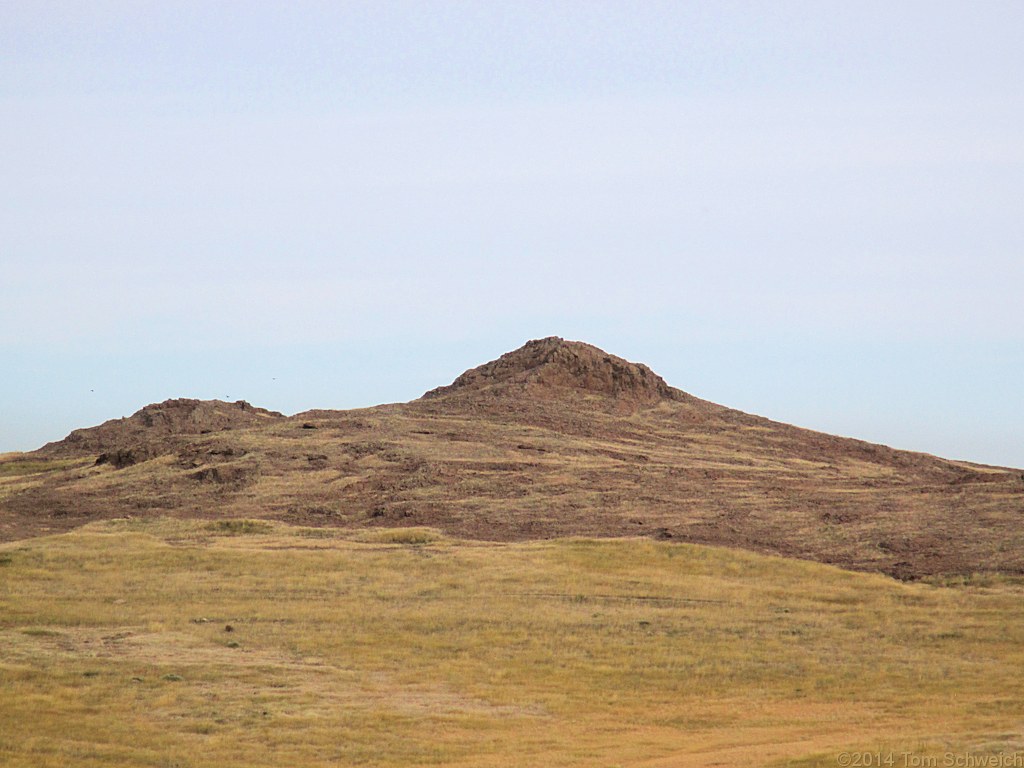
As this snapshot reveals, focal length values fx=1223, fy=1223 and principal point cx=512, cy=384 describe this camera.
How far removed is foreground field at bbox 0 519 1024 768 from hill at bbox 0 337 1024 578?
4713 mm

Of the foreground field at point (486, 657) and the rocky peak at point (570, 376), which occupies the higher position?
the rocky peak at point (570, 376)

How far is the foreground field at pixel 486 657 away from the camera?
2022cm

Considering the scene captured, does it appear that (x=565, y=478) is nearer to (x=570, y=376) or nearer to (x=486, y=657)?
(x=570, y=376)

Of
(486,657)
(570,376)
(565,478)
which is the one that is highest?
(570,376)

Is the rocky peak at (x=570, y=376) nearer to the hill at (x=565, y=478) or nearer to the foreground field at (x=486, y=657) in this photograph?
the hill at (x=565, y=478)

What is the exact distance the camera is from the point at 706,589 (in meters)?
33.5

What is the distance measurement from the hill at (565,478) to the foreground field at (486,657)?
15.5ft

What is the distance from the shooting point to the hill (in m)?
41.3

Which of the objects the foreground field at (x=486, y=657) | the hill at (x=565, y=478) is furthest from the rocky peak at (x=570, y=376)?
the foreground field at (x=486, y=657)

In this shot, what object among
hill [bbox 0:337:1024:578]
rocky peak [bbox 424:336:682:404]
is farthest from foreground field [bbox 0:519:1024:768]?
rocky peak [bbox 424:336:682:404]

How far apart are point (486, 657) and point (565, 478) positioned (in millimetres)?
24978

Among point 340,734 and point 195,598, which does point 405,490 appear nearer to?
point 195,598

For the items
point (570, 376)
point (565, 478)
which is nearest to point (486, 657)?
point (565, 478)

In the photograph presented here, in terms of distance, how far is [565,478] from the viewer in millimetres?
51688
